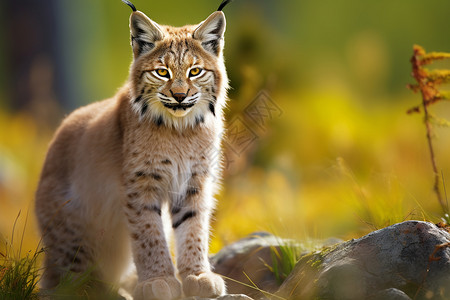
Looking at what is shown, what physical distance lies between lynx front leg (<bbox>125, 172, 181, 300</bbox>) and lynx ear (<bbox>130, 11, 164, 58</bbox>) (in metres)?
0.88

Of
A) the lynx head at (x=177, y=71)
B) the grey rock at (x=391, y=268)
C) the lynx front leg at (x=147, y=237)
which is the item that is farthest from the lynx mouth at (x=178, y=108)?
the grey rock at (x=391, y=268)

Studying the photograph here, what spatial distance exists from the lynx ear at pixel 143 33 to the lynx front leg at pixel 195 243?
3.32ft

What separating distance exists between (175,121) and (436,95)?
1965 mm

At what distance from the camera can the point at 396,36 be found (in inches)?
715

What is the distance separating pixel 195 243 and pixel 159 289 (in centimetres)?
52

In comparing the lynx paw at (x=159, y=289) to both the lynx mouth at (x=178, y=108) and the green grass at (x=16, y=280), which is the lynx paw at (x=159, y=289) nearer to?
the green grass at (x=16, y=280)

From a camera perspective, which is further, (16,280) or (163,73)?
(163,73)

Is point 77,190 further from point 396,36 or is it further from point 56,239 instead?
point 396,36

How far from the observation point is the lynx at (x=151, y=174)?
156 inches

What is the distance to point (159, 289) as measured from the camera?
3.72 meters

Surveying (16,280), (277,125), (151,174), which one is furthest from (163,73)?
(277,125)

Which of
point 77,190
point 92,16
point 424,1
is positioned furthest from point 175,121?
point 424,1

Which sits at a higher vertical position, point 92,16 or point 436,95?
point 92,16

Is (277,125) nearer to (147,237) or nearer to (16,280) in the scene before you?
(147,237)
